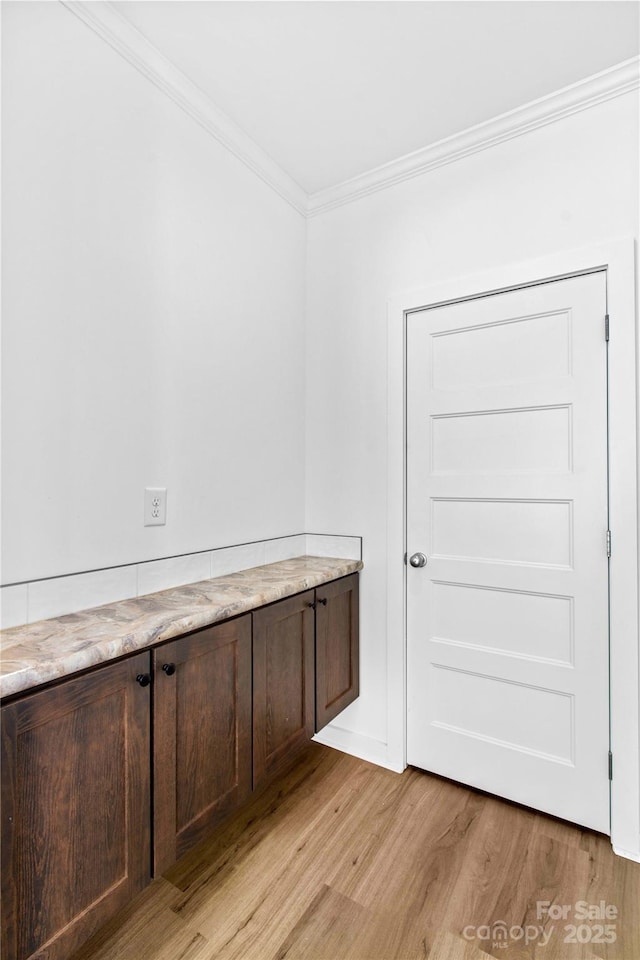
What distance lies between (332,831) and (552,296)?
83.9 inches

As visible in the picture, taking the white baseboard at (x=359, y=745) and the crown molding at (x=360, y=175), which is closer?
the crown molding at (x=360, y=175)

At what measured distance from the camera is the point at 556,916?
4.54 feet

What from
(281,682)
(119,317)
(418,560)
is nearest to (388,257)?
(119,317)

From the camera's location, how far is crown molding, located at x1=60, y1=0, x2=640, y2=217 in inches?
58.6

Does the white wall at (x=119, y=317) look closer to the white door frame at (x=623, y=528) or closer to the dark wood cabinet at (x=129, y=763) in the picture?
the dark wood cabinet at (x=129, y=763)

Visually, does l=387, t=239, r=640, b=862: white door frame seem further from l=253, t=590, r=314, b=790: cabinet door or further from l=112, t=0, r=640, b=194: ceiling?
l=253, t=590, r=314, b=790: cabinet door

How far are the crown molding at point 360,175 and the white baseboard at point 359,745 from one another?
8.33 ft

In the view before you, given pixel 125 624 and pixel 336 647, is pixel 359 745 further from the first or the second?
pixel 125 624

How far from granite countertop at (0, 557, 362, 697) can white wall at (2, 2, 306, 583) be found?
157 mm

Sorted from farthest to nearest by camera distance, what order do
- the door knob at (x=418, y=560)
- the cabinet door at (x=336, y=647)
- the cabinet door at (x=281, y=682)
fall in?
the door knob at (x=418, y=560) → the cabinet door at (x=336, y=647) → the cabinet door at (x=281, y=682)

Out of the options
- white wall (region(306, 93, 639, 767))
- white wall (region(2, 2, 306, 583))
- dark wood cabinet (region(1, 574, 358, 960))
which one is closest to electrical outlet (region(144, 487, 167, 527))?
white wall (region(2, 2, 306, 583))

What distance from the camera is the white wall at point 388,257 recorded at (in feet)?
5.61

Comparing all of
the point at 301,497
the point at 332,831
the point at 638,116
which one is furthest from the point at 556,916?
the point at 638,116

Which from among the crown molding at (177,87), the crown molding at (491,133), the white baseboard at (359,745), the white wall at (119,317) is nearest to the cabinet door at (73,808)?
the white wall at (119,317)
